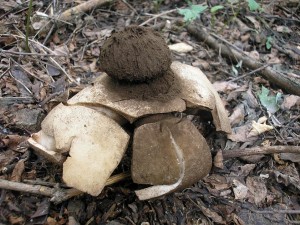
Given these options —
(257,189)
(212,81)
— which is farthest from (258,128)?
(212,81)

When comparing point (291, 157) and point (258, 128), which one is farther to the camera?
point (258, 128)

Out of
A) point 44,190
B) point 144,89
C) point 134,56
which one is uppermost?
point 134,56

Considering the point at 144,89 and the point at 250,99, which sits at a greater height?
the point at 144,89

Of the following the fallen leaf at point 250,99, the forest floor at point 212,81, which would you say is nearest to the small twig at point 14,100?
the forest floor at point 212,81

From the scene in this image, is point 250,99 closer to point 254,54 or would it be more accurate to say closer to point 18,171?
point 254,54

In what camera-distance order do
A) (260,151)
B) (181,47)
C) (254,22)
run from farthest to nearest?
(254,22) → (181,47) → (260,151)

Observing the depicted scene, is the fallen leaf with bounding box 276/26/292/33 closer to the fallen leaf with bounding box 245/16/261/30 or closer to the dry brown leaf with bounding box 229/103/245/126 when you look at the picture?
the fallen leaf with bounding box 245/16/261/30
